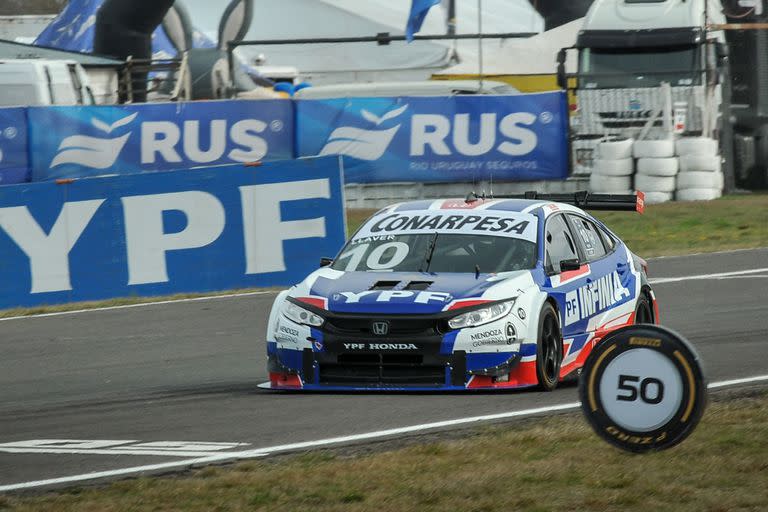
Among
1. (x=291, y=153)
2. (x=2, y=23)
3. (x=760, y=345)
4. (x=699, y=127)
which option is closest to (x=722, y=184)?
(x=699, y=127)

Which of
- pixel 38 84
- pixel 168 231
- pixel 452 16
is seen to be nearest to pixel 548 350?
pixel 168 231

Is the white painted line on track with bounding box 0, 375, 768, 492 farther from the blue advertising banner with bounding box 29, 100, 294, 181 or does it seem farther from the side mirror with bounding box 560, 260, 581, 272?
the blue advertising banner with bounding box 29, 100, 294, 181

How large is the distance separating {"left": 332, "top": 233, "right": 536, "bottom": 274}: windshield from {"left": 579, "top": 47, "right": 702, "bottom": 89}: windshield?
1855cm

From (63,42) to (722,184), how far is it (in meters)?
17.1

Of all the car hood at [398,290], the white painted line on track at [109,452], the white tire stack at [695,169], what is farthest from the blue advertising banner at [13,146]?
the white painted line on track at [109,452]

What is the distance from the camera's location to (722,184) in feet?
95.4

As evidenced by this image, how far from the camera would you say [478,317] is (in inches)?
401

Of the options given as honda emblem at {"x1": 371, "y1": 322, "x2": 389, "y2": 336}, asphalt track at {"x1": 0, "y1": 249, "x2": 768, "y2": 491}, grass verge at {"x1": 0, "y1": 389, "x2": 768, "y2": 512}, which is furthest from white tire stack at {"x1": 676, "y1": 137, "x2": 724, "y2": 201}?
grass verge at {"x1": 0, "y1": 389, "x2": 768, "y2": 512}

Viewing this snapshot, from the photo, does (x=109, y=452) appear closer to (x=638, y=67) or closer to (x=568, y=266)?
(x=568, y=266)

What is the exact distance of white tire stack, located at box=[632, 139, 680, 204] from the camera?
90.0 feet

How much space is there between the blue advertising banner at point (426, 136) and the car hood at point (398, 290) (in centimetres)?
1662

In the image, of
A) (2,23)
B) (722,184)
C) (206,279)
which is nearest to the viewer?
(206,279)

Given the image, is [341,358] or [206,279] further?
[206,279]

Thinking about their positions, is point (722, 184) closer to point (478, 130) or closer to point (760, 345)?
point (478, 130)
